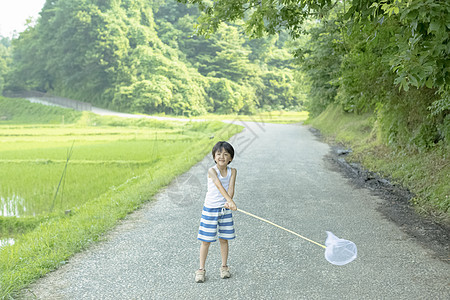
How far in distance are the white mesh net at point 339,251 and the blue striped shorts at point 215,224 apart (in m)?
1.13

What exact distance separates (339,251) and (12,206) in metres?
6.51

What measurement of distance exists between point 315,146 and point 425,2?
11.9 metres

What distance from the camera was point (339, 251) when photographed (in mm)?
4191

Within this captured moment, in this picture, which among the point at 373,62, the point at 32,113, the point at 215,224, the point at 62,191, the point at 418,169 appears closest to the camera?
the point at 215,224

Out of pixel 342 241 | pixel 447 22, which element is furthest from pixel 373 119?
pixel 447 22

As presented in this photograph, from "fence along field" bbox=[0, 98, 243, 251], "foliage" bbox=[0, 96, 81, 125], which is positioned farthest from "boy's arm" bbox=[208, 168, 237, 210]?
"foliage" bbox=[0, 96, 81, 125]

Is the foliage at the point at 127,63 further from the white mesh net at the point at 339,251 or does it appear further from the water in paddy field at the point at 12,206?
the white mesh net at the point at 339,251

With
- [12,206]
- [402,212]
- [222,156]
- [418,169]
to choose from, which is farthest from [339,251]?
[12,206]

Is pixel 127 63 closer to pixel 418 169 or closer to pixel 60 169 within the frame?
pixel 60 169

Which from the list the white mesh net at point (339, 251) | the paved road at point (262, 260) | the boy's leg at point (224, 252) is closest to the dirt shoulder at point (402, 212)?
the paved road at point (262, 260)

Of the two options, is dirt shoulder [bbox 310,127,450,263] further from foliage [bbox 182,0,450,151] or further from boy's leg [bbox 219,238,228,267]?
boy's leg [bbox 219,238,228,267]

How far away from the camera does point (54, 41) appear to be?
48062 millimetres

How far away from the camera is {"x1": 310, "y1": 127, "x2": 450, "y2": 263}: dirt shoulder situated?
459 cm

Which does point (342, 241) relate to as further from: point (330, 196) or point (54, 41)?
point (54, 41)
